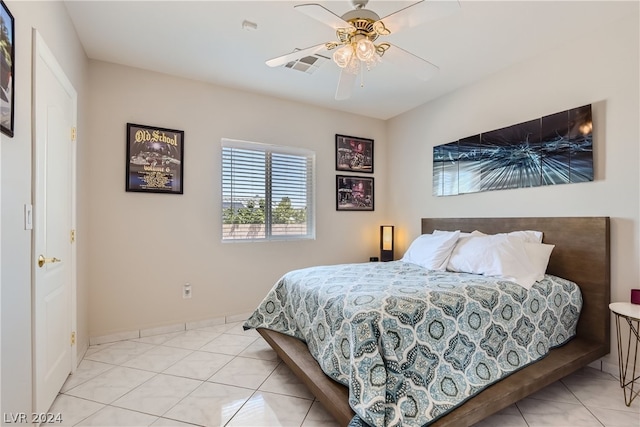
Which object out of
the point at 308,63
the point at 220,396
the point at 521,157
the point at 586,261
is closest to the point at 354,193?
the point at 308,63

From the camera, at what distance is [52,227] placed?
6.38 ft

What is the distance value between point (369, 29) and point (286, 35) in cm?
91

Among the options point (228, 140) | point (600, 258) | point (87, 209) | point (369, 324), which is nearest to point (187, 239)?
point (87, 209)

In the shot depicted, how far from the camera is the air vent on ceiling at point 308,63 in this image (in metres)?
2.83

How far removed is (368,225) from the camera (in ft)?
14.6

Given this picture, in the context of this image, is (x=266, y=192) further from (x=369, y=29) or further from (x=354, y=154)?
(x=369, y=29)

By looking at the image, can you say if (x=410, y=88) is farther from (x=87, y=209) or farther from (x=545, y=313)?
(x=87, y=209)

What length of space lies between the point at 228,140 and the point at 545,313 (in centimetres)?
335

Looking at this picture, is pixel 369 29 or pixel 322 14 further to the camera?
pixel 369 29

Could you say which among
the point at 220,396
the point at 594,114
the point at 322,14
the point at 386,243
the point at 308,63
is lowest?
the point at 220,396

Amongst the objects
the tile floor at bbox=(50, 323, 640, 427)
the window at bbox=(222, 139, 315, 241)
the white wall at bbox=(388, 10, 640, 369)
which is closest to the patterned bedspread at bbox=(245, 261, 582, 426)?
the tile floor at bbox=(50, 323, 640, 427)

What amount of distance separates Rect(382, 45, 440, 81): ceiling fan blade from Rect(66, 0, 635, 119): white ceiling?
0.39 meters

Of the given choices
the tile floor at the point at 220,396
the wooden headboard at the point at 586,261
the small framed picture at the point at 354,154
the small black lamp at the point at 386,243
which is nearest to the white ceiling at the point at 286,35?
the small framed picture at the point at 354,154

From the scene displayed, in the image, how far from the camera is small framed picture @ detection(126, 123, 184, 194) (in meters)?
2.98
